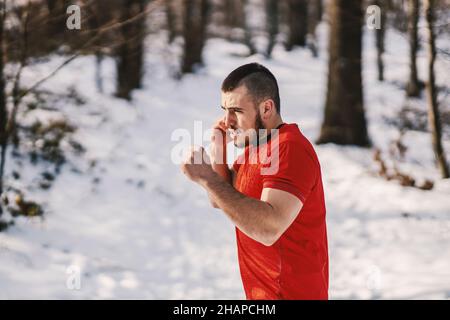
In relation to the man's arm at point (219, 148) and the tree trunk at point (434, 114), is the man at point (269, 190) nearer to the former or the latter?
the man's arm at point (219, 148)

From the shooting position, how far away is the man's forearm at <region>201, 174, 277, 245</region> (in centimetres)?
188

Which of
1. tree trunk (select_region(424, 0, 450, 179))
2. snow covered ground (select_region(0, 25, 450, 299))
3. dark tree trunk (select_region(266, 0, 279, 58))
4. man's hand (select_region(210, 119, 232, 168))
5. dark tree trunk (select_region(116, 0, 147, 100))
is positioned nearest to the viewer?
man's hand (select_region(210, 119, 232, 168))

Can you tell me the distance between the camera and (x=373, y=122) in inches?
457

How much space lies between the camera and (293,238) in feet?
6.94

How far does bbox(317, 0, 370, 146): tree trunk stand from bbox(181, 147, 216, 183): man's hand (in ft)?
25.7

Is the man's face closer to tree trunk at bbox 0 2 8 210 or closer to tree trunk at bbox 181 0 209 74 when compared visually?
tree trunk at bbox 0 2 8 210

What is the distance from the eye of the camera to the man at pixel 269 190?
1.94 metres

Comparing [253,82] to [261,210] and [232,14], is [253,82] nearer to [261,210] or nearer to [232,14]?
[261,210]

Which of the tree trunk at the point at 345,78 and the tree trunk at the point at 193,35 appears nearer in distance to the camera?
the tree trunk at the point at 345,78

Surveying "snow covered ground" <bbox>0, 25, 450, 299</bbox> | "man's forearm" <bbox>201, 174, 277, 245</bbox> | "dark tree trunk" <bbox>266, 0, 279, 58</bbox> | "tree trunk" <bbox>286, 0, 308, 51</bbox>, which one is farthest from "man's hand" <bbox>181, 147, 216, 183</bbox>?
"tree trunk" <bbox>286, 0, 308, 51</bbox>

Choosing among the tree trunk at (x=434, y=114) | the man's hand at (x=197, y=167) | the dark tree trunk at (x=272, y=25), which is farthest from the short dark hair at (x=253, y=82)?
the dark tree trunk at (x=272, y=25)

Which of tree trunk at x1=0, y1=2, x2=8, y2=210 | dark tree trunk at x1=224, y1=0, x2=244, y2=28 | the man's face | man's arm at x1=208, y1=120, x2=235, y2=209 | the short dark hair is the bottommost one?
man's arm at x1=208, y1=120, x2=235, y2=209

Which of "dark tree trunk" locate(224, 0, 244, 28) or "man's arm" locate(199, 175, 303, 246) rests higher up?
"dark tree trunk" locate(224, 0, 244, 28)

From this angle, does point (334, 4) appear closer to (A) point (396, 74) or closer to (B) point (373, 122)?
(B) point (373, 122)
